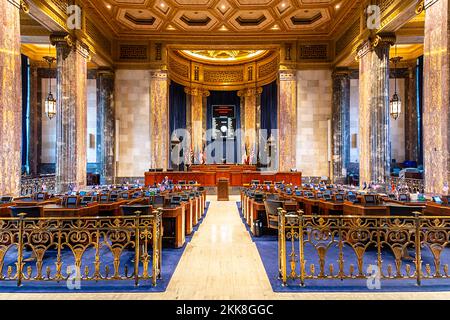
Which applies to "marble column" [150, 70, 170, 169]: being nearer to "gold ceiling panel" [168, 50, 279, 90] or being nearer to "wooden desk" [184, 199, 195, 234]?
"gold ceiling panel" [168, 50, 279, 90]

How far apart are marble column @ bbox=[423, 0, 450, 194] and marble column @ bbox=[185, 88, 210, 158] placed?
528 inches

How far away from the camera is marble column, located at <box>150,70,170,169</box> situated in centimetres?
1502

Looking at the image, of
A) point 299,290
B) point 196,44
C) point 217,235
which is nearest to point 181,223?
point 217,235

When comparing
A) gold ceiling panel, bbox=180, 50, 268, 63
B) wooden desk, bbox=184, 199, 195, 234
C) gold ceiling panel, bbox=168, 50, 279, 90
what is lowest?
wooden desk, bbox=184, 199, 195, 234

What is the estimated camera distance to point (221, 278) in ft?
13.2

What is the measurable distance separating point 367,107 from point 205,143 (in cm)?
1088

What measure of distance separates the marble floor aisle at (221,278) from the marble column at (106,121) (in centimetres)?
969

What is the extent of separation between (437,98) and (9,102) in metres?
9.22

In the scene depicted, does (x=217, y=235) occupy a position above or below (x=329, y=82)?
below

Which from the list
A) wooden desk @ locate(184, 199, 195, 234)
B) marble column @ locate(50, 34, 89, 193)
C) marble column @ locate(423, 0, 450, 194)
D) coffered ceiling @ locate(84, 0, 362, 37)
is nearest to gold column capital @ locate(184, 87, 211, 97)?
coffered ceiling @ locate(84, 0, 362, 37)

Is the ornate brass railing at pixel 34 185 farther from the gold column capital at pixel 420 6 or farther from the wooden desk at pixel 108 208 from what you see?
the gold column capital at pixel 420 6

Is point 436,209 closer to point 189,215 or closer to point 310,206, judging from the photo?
point 310,206

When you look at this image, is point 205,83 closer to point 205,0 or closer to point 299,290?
point 205,0

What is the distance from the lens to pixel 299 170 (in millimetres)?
15219
